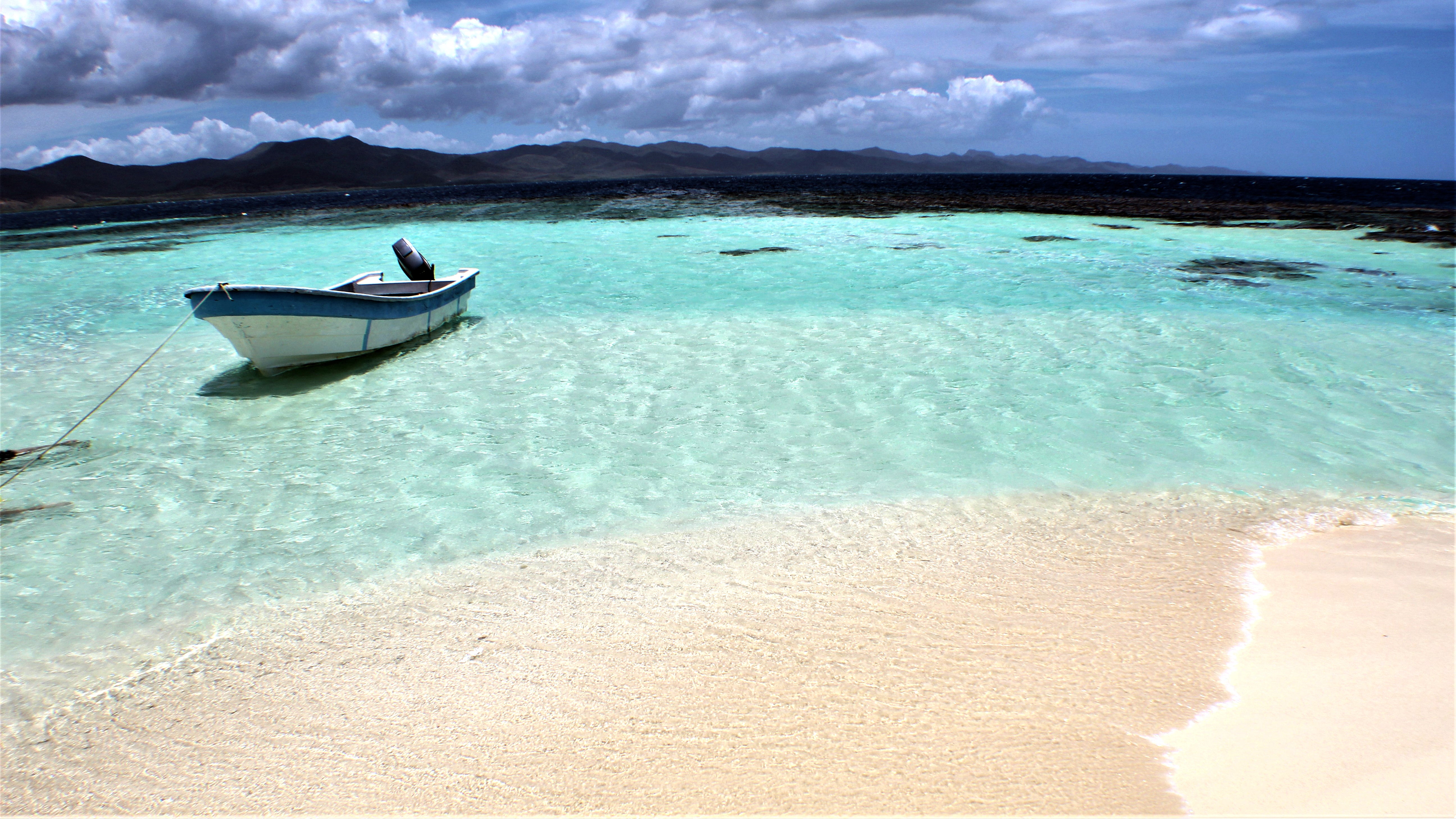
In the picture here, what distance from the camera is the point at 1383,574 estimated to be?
4.52 m

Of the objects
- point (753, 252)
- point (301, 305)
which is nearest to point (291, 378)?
point (301, 305)

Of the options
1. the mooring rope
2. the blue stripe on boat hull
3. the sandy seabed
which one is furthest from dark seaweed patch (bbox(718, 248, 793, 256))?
the sandy seabed

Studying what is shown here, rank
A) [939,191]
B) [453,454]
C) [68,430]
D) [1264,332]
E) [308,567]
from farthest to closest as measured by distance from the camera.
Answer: [939,191], [1264,332], [68,430], [453,454], [308,567]

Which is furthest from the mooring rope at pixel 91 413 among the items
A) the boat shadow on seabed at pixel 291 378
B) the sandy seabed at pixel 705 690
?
the sandy seabed at pixel 705 690

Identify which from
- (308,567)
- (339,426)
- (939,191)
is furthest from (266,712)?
(939,191)

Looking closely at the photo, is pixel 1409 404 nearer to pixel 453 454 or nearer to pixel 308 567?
pixel 453 454

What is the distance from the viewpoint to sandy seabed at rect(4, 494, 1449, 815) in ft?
10.1

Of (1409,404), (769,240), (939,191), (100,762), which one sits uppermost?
(939,191)

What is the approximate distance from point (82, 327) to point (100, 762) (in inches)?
507

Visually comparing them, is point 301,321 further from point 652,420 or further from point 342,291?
point 652,420

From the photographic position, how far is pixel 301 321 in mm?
9008

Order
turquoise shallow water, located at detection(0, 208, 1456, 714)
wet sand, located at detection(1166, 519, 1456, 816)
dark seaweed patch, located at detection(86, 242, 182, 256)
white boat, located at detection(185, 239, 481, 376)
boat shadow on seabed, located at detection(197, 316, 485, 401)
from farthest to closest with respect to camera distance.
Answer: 1. dark seaweed patch, located at detection(86, 242, 182, 256)
2. boat shadow on seabed, located at detection(197, 316, 485, 401)
3. white boat, located at detection(185, 239, 481, 376)
4. turquoise shallow water, located at detection(0, 208, 1456, 714)
5. wet sand, located at detection(1166, 519, 1456, 816)

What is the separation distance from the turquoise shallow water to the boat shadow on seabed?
5 cm

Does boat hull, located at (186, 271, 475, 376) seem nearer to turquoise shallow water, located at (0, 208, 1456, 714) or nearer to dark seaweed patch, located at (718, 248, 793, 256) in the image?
turquoise shallow water, located at (0, 208, 1456, 714)
